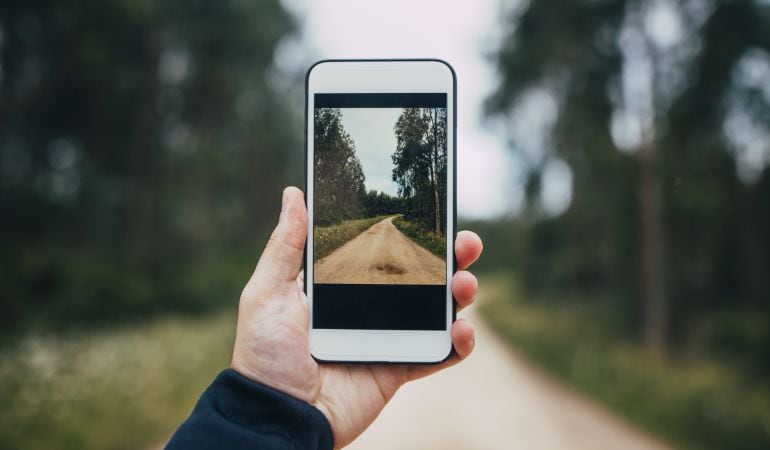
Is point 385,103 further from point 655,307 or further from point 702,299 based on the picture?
point 702,299

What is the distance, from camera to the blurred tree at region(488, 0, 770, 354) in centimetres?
775

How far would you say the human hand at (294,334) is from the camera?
171 cm

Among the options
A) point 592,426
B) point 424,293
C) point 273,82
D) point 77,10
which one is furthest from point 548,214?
point 424,293

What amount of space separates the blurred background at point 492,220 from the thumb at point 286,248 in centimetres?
245

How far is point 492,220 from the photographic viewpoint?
768cm

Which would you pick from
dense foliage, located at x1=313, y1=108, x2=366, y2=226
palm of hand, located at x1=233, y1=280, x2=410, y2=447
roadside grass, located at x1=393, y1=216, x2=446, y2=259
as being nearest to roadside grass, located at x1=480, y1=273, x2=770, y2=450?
palm of hand, located at x1=233, y1=280, x2=410, y2=447

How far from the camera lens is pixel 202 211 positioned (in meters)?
18.1

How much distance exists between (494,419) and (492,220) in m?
2.62

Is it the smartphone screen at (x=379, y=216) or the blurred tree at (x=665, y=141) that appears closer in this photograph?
the smartphone screen at (x=379, y=216)

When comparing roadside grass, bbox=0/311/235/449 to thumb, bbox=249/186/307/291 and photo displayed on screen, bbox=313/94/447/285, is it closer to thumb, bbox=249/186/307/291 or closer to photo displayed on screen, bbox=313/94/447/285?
thumb, bbox=249/186/307/291

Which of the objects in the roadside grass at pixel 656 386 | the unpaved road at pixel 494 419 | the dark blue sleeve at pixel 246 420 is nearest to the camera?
the dark blue sleeve at pixel 246 420

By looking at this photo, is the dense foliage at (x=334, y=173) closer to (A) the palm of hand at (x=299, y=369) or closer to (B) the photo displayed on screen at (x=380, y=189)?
(B) the photo displayed on screen at (x=380, y=189)

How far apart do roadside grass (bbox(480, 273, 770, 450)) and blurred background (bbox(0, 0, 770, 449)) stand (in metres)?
0.03

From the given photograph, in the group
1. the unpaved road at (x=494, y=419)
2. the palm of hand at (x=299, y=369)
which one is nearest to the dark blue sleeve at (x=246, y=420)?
the palm of hand at (x=299, y=369)
